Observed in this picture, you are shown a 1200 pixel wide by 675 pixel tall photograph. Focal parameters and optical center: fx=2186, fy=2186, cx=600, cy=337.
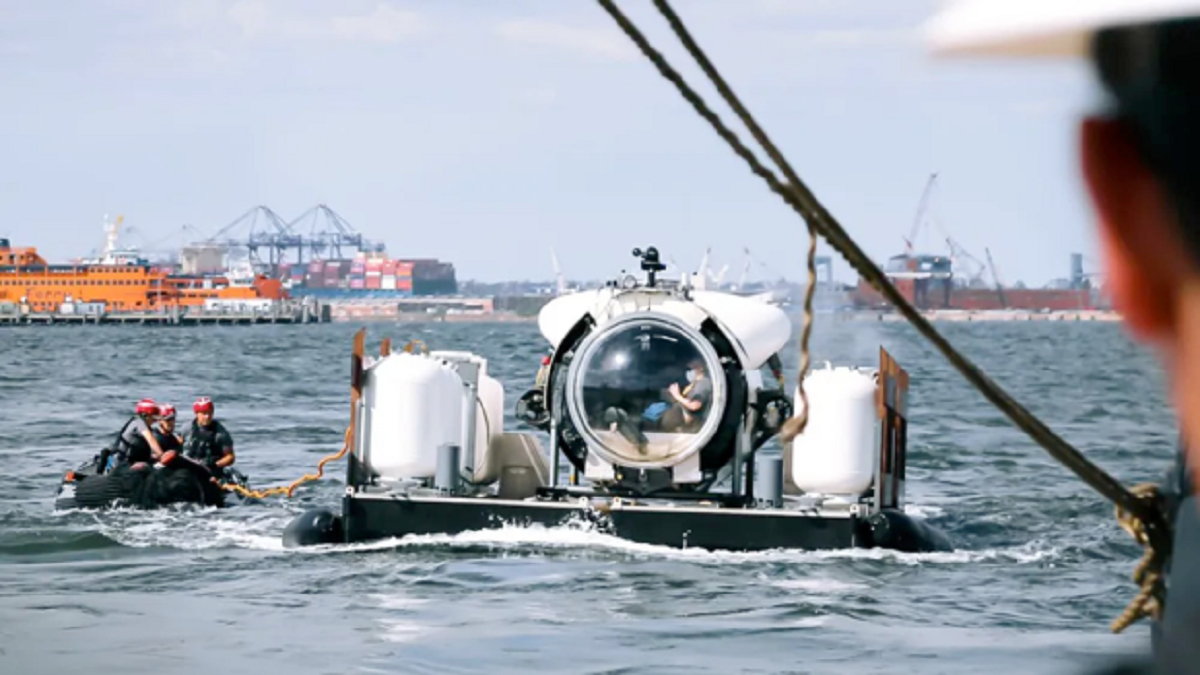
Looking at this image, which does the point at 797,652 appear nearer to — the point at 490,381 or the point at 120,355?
the point at 490,381

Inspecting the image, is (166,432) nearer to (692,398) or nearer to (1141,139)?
(692,398)

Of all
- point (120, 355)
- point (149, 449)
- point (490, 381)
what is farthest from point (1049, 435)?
point (120, 355)

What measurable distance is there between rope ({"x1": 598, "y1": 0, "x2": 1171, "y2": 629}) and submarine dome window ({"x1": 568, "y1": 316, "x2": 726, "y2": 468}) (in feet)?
49.2

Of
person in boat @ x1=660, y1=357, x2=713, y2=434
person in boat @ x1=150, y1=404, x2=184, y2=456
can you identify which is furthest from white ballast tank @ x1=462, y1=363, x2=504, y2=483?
person in boat @ x1=150, y1=404, x2=184, y2=456

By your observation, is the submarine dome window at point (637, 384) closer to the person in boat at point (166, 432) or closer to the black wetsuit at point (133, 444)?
the person in boat at point (166, 432)

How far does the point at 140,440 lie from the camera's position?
22.3m

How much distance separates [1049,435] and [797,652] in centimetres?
1199

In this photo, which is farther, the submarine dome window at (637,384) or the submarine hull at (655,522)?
the submarine dome window at (637,384)

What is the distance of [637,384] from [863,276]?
1536cm

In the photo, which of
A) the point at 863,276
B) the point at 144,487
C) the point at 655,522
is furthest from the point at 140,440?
the point at 863,276

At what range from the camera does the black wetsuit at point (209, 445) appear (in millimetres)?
23062

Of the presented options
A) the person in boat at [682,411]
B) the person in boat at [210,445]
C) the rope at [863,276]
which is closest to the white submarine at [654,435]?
the person in boat at [682,411]

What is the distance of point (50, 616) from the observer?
15.4 metres

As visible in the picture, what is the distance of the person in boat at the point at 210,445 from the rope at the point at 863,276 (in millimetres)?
20825
